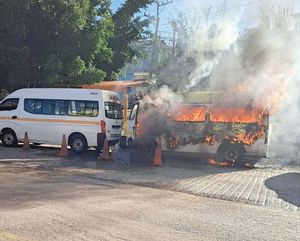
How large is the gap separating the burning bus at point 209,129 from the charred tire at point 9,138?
4843mm

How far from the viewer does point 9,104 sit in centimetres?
1717

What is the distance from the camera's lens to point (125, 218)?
7.05m

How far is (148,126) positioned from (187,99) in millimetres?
1538

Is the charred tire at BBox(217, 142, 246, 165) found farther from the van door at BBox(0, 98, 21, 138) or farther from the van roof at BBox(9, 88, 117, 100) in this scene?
the van door at BBox(0, 98, 21, 138)

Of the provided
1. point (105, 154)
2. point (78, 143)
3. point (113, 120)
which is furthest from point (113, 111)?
point (105, 154)

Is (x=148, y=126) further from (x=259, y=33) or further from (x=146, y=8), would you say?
(x=146, y=8)

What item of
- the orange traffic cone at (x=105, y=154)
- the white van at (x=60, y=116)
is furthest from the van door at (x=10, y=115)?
the orange traffic cone at (x=105, y=154)

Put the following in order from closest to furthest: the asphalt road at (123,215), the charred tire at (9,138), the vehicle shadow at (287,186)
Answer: the asphalt road at (123,215)
the vehicle shadow at (287,186)
the charred tire at (9,138)

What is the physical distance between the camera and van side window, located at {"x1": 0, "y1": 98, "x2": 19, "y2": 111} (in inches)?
671

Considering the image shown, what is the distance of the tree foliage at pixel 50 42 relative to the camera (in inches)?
751

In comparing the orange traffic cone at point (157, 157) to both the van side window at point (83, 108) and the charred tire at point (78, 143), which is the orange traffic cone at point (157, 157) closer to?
the van side window at point (83, 108)

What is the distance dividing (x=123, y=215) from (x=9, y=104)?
11250 millimetres

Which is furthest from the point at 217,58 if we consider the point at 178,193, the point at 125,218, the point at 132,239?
the point at 132,239

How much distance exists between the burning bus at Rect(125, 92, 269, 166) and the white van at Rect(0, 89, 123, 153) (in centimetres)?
137
